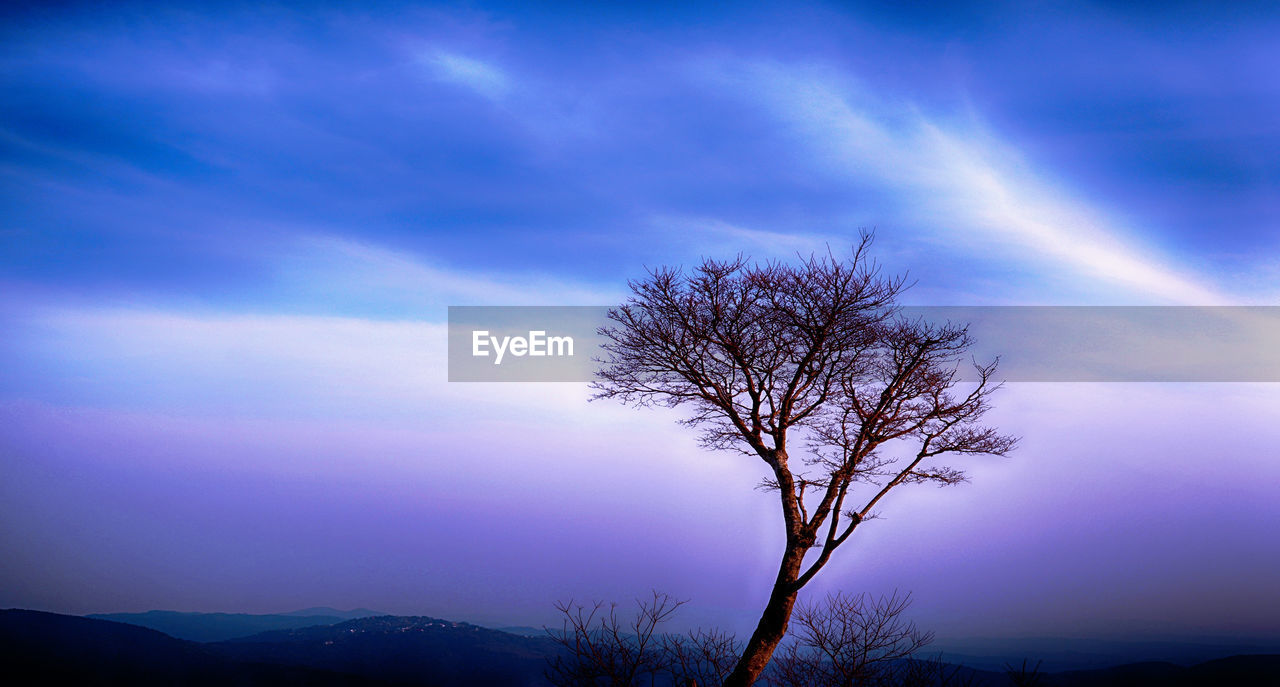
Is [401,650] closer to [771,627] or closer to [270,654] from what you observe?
[270,654]

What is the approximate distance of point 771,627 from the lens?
964 centimetres

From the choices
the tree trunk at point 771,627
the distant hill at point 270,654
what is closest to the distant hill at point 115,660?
the distant hill at point 270,654

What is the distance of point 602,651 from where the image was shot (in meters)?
7.60

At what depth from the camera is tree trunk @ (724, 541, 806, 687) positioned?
31.2ft

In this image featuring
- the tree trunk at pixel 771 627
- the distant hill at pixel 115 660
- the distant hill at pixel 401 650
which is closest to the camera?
the tree trunk at pixel 771 627

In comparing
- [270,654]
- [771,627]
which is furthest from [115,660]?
[771,627]

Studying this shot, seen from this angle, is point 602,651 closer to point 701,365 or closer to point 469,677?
point 701,365

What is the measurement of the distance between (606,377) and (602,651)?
4.65 meters

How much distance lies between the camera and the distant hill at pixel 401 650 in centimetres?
1376

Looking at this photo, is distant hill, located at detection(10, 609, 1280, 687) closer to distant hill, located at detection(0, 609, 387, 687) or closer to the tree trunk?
distant hill, located at detection(0, 609, 387, 687)

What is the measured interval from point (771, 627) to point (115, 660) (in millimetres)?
19670

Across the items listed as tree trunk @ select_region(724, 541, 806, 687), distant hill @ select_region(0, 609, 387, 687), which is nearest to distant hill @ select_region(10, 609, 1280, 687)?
distant hill @ select_region(0, 609, 387, 687)

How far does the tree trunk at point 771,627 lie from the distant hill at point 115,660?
9628 millimetres

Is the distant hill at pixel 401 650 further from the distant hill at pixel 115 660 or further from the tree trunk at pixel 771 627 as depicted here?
the tree trunk at pixel 771 627
